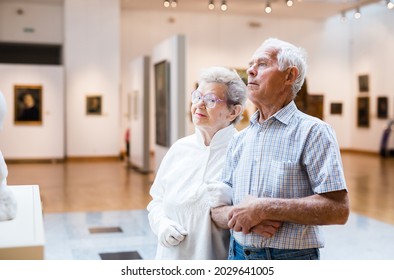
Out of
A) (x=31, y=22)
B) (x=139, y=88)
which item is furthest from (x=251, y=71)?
(x=31, y=22)

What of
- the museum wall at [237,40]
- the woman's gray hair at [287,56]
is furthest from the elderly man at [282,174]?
the museum wall at [237,40]

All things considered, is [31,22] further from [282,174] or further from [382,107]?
[282,174]

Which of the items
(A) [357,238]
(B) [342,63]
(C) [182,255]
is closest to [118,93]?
(B) [342,63]

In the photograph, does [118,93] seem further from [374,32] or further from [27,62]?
[374,32]

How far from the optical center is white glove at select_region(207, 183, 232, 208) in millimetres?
2615

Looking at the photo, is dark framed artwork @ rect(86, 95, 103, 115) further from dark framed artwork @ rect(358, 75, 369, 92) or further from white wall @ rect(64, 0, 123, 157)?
dark framed artwork @ rect(358, 75, 369, 92)

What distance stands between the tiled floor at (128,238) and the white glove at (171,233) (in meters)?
3.65

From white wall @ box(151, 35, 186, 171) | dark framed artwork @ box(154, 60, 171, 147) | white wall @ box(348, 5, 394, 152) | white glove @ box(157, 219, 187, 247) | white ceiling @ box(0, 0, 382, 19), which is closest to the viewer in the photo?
white glove @ box(157, 219, 187, 247)

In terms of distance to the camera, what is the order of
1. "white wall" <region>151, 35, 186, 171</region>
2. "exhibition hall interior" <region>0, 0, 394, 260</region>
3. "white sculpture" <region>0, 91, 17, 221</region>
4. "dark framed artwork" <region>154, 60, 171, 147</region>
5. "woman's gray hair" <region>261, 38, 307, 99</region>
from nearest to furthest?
"white sculpture" <region>0, 91, 17, 221</region> → "woman's gray hair" <region>261, 38, 307, 99</region> → "exhibition hall interior" <region>0, 0, 394, 260</region> → "white wall" <region>151, 35, 186, 171</region> → "dark framed artwork" <region>154, 60, 171, 147</region>

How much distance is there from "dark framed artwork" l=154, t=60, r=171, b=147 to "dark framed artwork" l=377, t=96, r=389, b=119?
39.1 ft

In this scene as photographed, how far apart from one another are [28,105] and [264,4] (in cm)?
922

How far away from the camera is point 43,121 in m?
18.9

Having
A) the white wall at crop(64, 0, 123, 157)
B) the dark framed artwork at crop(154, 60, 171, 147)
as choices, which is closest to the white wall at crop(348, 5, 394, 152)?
the white wall at crop(64, 0, 123, 157)
